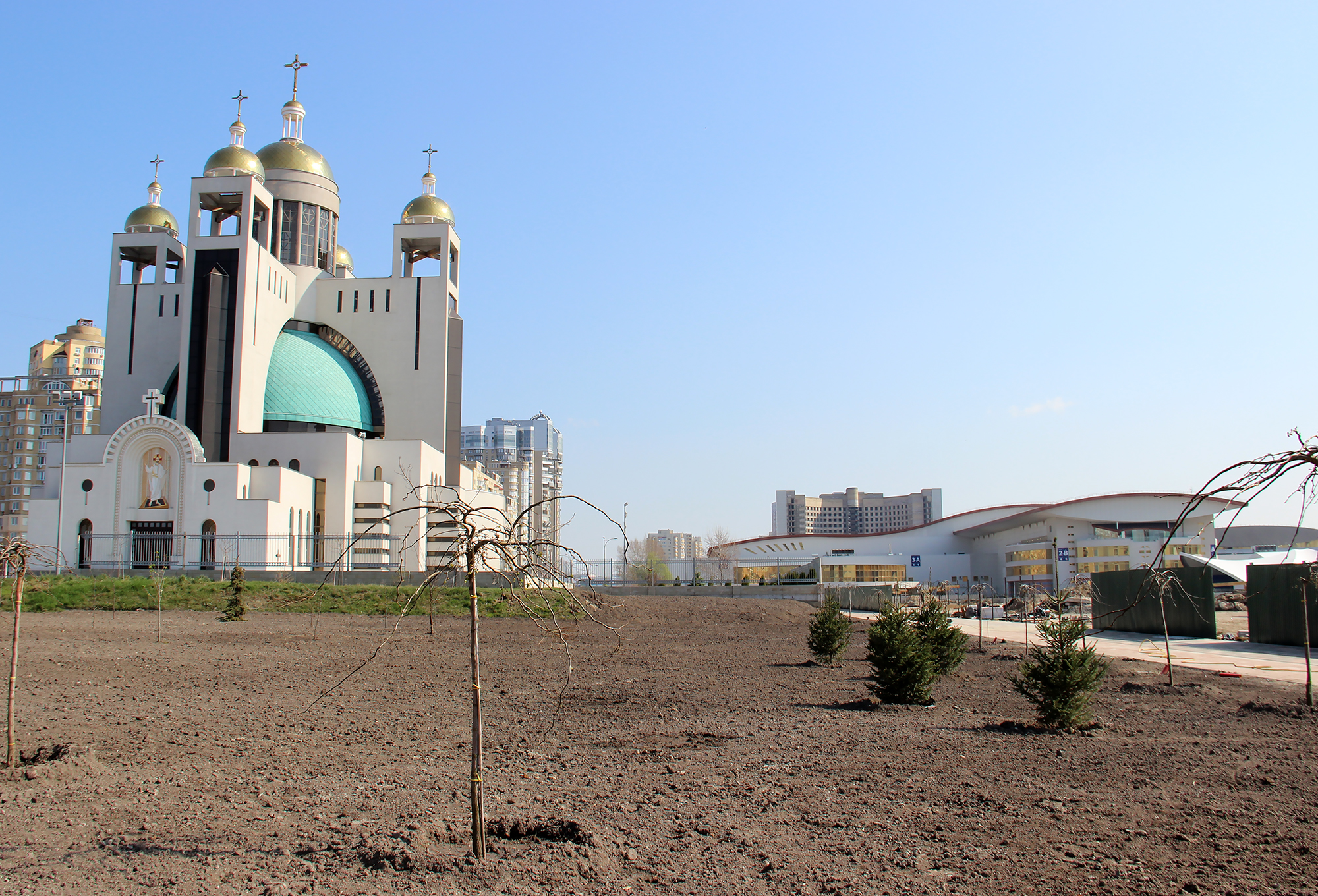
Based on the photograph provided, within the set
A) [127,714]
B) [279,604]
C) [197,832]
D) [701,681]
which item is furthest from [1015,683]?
[279,604]

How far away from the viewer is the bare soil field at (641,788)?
576 centimetres

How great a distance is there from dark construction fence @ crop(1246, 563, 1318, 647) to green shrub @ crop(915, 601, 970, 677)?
1347 cm

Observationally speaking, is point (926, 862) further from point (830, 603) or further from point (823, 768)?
point (830, 603)

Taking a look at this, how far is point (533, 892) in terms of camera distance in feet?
17.8

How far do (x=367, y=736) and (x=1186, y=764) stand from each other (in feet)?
28.1

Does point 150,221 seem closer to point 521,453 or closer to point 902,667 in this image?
point 902,667

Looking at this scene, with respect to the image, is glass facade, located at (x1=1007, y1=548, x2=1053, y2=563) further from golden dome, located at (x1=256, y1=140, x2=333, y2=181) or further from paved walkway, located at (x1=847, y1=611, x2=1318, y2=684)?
golden dome, located at (x1=256, y1=140, x2=333, y2=181)

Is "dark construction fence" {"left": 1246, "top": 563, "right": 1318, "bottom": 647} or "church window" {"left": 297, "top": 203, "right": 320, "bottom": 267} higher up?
"church window" {"left": 297, "top": 203, "right": 320, "bottom": 267}

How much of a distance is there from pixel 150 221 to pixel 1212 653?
54963 mm

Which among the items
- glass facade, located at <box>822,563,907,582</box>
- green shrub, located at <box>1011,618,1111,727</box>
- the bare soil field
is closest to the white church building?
the bare soil field

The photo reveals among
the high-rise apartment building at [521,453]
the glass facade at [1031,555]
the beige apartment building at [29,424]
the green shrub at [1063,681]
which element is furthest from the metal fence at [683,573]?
the high-rise apartment building at [521,453]

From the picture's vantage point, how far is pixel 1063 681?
10508 millimetres

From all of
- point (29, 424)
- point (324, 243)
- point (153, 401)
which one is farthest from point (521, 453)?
point (153, 401)

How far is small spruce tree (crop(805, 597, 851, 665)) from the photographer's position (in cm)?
1786
